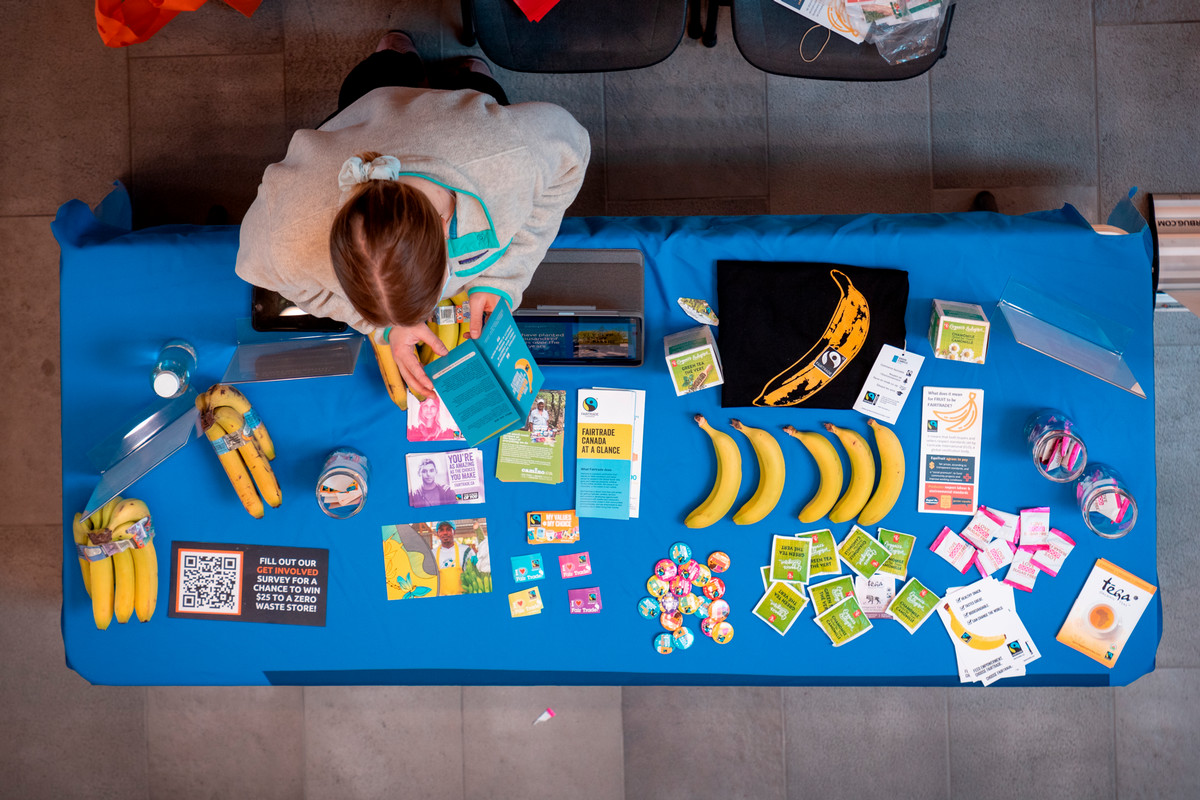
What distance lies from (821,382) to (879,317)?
0.22 m

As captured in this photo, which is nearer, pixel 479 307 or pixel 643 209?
pixel 479 307

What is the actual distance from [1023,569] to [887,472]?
454mm

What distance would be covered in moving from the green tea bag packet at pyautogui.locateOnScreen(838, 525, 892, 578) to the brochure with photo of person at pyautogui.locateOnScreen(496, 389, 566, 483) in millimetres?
798

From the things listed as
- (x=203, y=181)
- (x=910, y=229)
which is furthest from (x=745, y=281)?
(x=203, y=181)

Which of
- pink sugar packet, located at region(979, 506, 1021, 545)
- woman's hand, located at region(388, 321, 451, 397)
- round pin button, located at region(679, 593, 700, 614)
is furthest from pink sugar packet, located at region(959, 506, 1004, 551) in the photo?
woman's hand, located at region(388, 321, 451, 397)

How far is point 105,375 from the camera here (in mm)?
1845

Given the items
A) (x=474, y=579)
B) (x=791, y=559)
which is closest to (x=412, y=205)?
(x=474, y=579)

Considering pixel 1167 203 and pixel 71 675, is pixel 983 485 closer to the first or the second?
pixel 1167 203

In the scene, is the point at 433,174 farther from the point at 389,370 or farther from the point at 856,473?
the point at 856,473

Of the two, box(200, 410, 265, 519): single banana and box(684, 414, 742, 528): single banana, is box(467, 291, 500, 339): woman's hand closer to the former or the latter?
box(684, 414, 742, 528): single banana

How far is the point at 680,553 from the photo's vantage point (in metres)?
1.83

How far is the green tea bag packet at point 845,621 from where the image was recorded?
1825 mm

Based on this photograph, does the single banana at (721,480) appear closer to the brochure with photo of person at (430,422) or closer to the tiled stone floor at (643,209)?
the brochure with photo of person at (430,422)

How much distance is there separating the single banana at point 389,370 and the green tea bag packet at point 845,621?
1.27m
